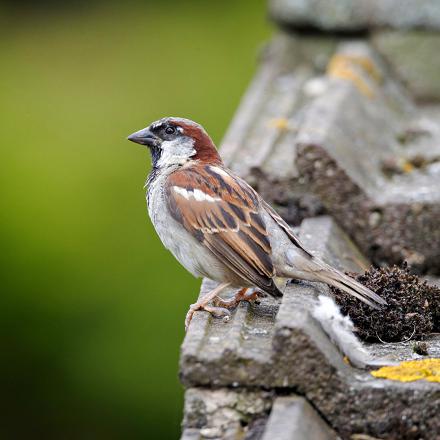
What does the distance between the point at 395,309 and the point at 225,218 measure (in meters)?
0.64

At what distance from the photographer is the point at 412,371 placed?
2699 mm

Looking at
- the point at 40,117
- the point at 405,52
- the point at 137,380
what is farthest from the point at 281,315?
the point at 40,117

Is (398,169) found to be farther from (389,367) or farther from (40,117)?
(40,117)

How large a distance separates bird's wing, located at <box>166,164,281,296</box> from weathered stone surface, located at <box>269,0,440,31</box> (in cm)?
186

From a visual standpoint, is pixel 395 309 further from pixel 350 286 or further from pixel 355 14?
pixel 355 14

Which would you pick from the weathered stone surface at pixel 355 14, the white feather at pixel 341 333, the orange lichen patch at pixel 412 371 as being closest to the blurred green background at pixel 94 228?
the weathered stone surface at pixel 355 14

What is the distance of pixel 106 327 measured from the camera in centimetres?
608

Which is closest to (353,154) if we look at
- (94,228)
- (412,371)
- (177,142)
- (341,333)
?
(177,142)

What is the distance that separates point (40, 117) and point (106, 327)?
301 cm

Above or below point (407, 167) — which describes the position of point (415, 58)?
above

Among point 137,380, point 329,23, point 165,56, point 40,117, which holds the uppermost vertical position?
point 329,23

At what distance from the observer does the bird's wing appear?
342 centimetres

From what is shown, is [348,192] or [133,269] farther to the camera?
[133,269]

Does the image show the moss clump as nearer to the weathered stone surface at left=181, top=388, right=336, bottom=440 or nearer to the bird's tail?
the bird's tail
